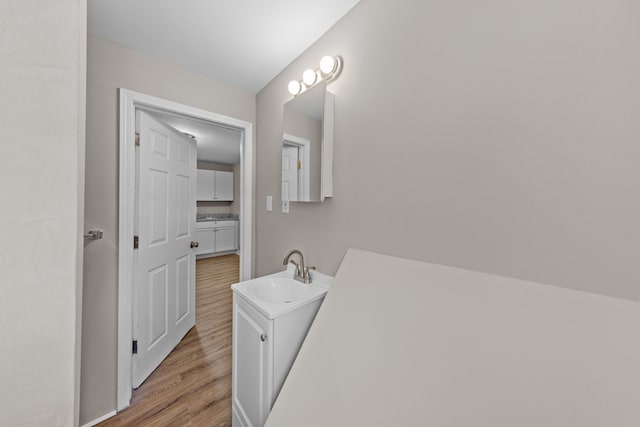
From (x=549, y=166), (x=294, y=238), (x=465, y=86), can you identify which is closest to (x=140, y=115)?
(x=294, y=238)

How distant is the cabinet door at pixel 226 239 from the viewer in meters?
5.04

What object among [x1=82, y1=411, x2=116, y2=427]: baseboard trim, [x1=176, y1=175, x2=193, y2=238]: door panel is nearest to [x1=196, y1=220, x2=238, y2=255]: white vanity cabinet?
[x1=176, y1=175, x2=193, y2=238]: door panel

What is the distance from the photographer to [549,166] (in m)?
0.61

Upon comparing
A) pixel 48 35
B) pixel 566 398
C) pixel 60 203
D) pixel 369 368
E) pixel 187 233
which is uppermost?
pixel 48 35

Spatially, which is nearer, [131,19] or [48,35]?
[48,35]

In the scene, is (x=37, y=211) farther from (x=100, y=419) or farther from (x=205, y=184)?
(x=205, y=184)

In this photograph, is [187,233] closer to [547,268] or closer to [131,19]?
[131,19]

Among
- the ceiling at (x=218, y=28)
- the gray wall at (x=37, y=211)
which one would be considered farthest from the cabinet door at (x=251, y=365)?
the ceiling at (x=218, y=28)

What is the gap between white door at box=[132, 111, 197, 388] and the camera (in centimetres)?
154

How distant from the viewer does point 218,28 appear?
1.27 m

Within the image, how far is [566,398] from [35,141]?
1.17 metres

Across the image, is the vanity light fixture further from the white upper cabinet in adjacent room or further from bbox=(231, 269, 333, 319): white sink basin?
the white upper cabinet in adjacent room

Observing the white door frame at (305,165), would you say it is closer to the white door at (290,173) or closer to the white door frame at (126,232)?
the white door at (290,173)

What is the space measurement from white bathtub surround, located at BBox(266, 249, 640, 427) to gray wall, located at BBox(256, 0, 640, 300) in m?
0.08
